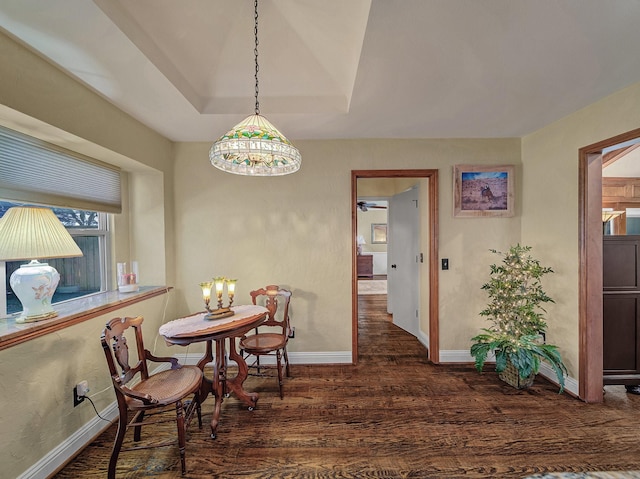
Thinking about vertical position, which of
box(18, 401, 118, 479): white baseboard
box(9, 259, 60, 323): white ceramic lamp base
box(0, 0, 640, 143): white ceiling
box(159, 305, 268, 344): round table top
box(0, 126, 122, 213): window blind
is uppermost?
box(0, 0, 640, 143): white ceiling

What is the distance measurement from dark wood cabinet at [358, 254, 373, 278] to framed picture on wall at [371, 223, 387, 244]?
793mm

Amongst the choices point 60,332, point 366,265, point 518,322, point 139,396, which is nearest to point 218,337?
point 139,396

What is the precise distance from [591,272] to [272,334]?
283 centimetres

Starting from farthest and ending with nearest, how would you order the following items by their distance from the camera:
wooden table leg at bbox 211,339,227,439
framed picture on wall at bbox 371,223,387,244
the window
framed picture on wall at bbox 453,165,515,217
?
framed picture on wall at bbox 371,223,387,244, framed picture on wall at bbox 453,165,515,217, the window, wooden table leg at bbox 211,339,227,439

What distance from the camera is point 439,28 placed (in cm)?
137

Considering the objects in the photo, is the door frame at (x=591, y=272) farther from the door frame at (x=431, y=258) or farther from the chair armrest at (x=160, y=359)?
the chair armrest at (x=160, y=359)

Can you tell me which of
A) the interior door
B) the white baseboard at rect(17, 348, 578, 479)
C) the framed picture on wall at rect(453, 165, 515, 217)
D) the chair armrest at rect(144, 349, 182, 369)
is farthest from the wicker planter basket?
the chair armrest at rect(144, 349, 182, 369)

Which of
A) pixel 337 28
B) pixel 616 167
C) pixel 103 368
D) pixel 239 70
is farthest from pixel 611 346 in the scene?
pixel 103 368

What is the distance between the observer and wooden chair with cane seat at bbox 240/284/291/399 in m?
2.29

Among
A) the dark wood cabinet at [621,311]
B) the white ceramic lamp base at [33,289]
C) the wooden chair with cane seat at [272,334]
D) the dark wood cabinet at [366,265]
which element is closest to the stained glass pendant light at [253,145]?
the white ceramic lamp base at [33,289]

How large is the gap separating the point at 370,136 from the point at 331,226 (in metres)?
1.04

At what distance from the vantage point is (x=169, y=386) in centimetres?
168

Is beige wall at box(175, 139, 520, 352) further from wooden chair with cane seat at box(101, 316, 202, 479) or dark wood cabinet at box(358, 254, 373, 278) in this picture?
dark wood cabinet at box(358, 254, 373, 278)

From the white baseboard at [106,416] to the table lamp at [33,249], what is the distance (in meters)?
0.82
